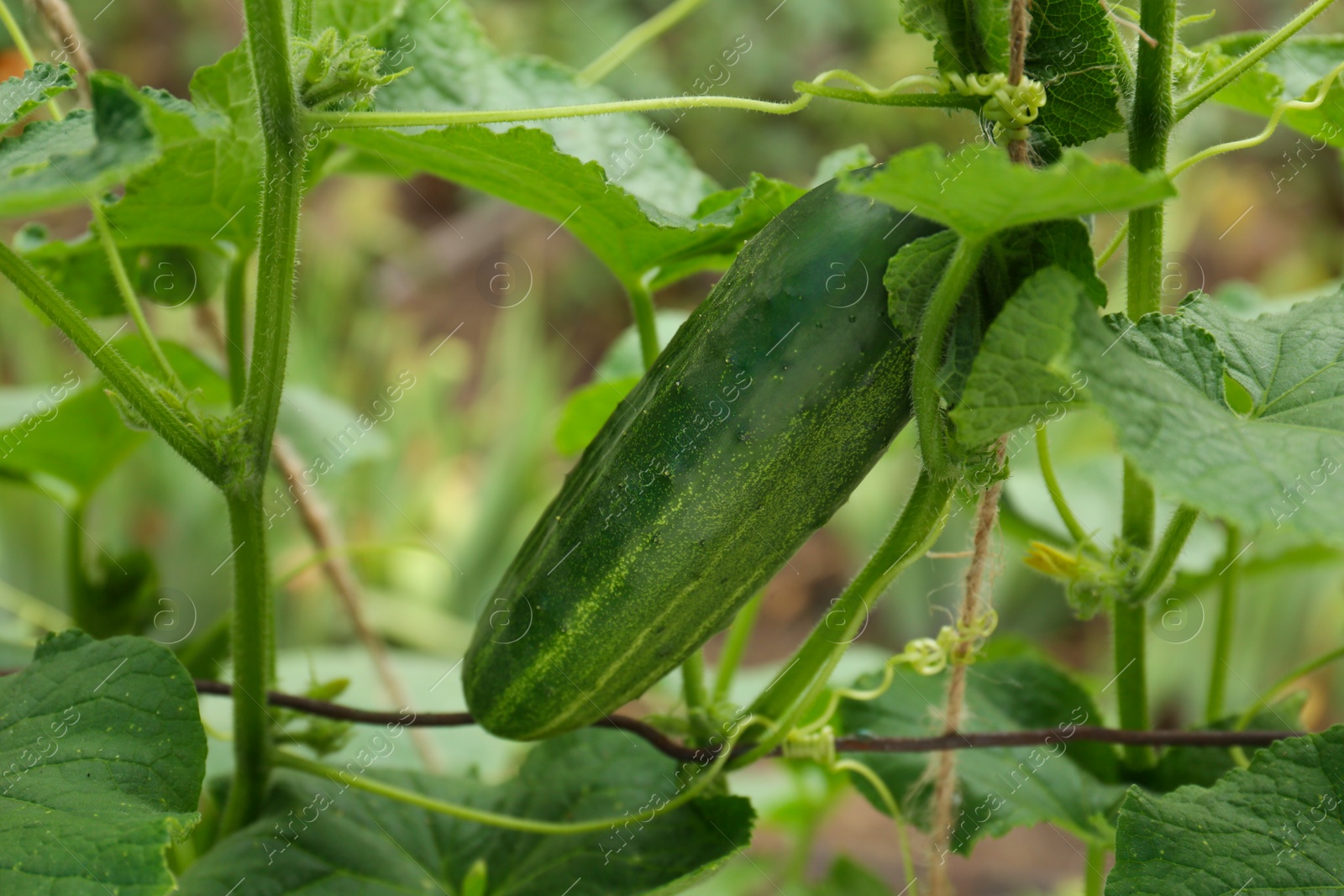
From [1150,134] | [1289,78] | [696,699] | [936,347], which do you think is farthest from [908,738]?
[1289,78]

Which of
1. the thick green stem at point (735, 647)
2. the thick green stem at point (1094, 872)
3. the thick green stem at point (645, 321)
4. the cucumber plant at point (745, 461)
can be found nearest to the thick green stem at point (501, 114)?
the cucumber plant at point (745, 461)

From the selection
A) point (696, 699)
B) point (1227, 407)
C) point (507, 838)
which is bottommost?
point (507, 838)

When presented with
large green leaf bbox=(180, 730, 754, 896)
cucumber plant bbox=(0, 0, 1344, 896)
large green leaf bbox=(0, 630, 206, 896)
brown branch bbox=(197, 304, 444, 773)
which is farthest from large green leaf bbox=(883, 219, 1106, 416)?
brown branch bbox=(197, 304, 444, 773)

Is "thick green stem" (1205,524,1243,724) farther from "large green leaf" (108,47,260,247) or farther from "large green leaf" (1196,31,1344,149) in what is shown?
"large green leaf" (108,47,260,247)

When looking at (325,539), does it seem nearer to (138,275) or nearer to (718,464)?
(138,275)

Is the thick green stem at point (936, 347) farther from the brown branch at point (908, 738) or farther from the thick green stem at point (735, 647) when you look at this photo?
the thick green stem at point (735, 647)

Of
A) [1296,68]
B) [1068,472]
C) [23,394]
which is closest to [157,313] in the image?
[23,394]

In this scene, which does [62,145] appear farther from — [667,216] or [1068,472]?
[1068,472]
